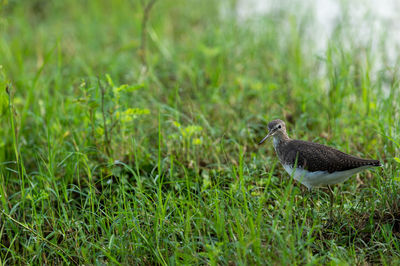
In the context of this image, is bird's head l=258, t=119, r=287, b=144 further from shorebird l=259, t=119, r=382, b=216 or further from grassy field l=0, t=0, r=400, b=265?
grassy field l=0, t=0, r=400, b=265

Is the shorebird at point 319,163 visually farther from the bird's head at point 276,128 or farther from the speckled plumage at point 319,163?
the bird's head at point 276,128

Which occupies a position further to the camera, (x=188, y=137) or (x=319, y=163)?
(x=188, y=137)

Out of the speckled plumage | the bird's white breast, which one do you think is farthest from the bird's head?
the bird's white breast

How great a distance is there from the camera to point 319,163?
3766mm

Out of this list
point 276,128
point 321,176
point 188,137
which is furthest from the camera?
point 188,137

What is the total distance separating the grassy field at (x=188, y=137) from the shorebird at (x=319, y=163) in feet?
0.88

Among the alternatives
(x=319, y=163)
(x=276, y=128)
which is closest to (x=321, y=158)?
(x=319, y=163)

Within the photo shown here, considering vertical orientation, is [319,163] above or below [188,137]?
above

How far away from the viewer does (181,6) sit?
9484mm

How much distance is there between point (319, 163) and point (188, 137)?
1.47 m

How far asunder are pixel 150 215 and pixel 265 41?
4.52 meters

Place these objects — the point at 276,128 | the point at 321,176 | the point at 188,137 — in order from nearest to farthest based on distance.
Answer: the point at 321,176, the point at 276,128, the point at 188,137

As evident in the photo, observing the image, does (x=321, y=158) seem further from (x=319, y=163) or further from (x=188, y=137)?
(x=188, y=137)

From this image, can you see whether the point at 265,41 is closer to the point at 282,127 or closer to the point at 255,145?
the point at 255,145
